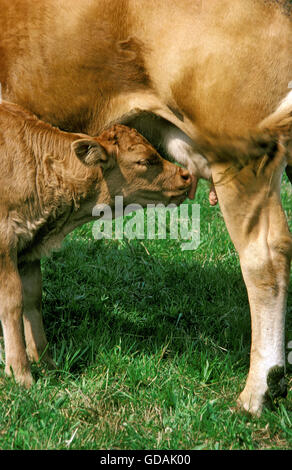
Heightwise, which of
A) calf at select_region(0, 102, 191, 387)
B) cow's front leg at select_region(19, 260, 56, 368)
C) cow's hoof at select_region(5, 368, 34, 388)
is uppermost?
calf at select_region(0, 102, 191, 387)

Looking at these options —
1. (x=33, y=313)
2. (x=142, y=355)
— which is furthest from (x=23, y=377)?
(x=142, y=355)

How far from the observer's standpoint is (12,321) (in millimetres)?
4148

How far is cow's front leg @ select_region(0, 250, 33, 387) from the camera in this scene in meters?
4.12

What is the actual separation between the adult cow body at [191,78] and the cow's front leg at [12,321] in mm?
991

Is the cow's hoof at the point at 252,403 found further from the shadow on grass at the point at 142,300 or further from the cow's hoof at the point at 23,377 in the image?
the cow's hoof at the point at 23,377

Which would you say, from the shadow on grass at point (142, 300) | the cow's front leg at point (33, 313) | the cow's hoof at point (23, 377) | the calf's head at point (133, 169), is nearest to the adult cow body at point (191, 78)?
the calf's head at point (133, 169)

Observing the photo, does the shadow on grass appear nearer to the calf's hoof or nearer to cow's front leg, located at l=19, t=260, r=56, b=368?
cow's front leg, located at l=19, t=260, r=56, b=368

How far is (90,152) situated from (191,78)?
2.56ft

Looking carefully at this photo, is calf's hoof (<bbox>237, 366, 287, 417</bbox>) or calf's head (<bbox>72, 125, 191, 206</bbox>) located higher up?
calf's head (<bbox>72, 125, 191, 206</bbox>)

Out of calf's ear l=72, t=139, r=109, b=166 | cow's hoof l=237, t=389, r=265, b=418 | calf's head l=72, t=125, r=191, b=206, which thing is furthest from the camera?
calf's head l=72, t=125, r=191, b=206

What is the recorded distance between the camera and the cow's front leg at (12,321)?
13.5 ft

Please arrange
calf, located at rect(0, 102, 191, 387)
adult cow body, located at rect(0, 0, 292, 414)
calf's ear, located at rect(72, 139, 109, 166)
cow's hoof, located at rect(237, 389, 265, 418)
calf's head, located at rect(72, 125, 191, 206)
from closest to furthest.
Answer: adult cow body, located at rect(0, 0, 292, 414), cow's hoof, located at rect(237, 389, 265, 418), calf, located at rect(0, 102, 191, 387), calf's ear, located at rect(72, 139, 109, 166), calf's head, located at rect(72, 125, 191, 206)

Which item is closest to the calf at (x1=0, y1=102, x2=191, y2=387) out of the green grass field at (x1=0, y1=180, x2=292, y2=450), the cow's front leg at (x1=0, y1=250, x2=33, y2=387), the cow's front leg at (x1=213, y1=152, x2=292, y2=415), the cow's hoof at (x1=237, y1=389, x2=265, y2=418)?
the cow's front leg at (x1=0, y1=250, x2=33, y2=387)
